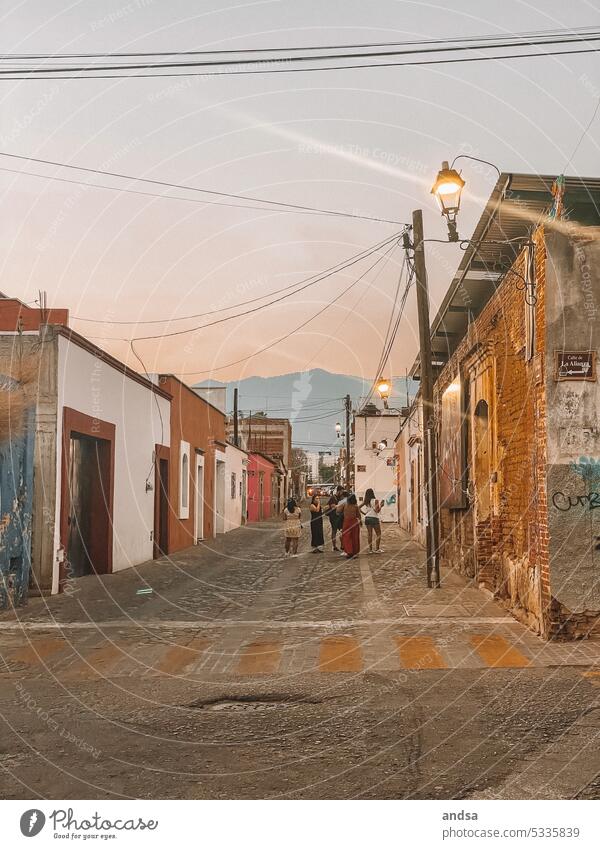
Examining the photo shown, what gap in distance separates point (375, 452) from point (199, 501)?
19813 millimetres

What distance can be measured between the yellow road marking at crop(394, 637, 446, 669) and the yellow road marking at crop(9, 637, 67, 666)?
12.0ft

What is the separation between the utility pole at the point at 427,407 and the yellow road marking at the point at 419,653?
5.29m

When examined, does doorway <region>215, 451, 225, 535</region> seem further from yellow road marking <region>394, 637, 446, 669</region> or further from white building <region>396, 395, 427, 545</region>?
yellow road marking <region>394, 637, 446, 669</region>

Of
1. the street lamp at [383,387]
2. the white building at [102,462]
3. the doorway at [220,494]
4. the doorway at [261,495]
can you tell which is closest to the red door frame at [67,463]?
the white building at [102,462]

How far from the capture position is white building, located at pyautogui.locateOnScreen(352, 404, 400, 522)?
4547cm

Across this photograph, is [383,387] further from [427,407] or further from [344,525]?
[427,407]

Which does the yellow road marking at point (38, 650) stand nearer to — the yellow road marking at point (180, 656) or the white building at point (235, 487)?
the yellow road marking at point (180, 656)

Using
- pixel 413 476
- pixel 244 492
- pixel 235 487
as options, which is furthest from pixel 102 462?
pixel 244 492

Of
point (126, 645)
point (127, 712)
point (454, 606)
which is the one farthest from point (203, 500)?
point (127, 712)

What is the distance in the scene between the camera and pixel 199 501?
28.4m

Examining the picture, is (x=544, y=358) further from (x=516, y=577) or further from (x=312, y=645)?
(x=312, y=645)

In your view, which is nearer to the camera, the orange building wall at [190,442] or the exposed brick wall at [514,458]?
the exposed brick wall at [514,458]

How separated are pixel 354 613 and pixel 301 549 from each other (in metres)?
13.0

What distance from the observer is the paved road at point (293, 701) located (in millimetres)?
4469
